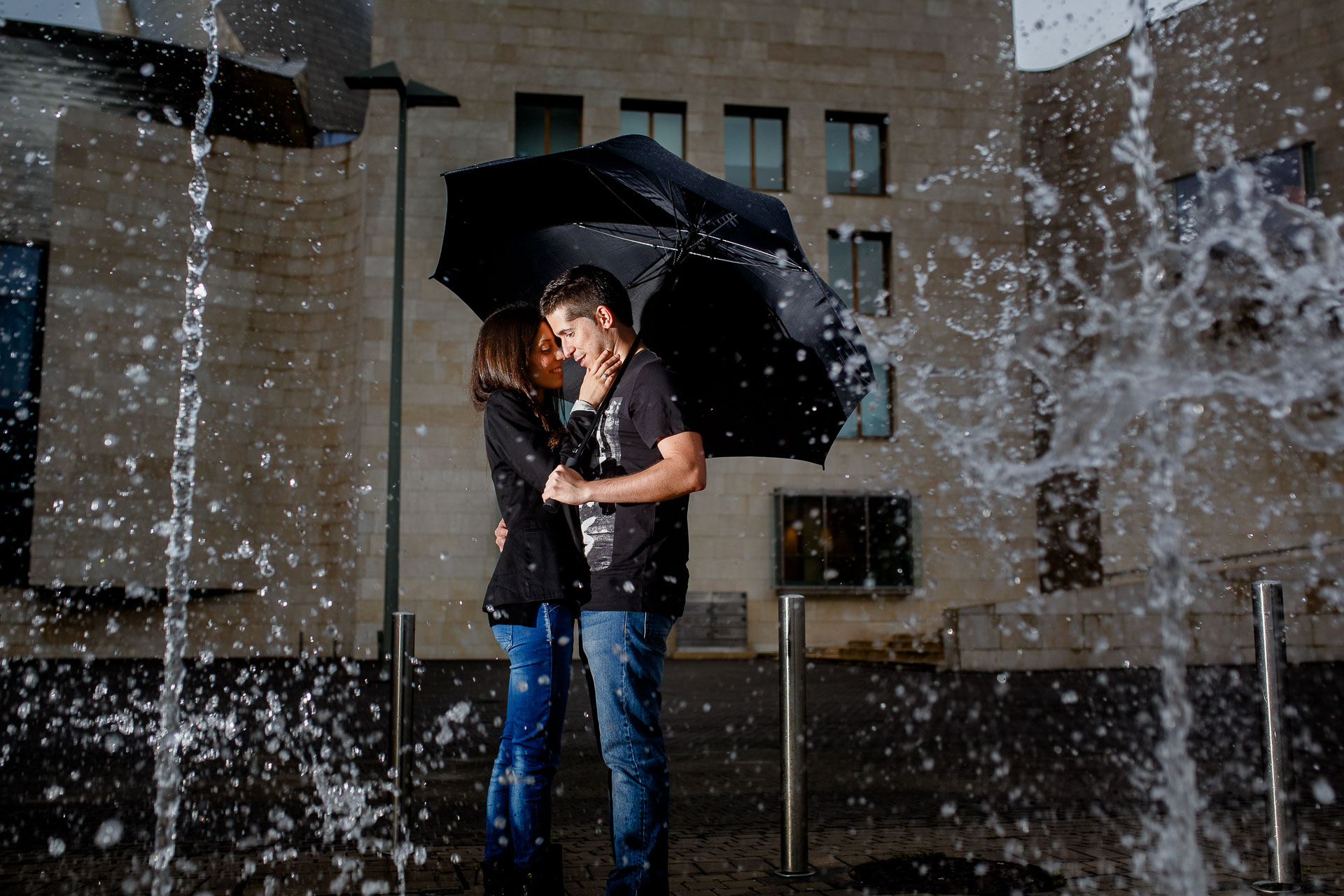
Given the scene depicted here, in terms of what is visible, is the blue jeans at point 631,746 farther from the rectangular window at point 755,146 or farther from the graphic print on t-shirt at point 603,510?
the rectangular window at point 755,146

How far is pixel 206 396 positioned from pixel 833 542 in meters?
12.9

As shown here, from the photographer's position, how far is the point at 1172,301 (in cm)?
2570

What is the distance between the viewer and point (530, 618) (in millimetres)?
3006

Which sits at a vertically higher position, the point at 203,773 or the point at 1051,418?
the point at 1051,418

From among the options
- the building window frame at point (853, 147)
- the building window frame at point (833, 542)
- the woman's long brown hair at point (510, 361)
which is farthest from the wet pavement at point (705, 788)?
the building window frame at point (853, 147)

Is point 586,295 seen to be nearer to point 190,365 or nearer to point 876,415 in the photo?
point 876,415

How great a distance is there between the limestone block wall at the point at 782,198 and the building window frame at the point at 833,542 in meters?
0.19

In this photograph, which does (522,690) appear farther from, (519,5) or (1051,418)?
(1051,418)

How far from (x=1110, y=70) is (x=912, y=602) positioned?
47.2 feet

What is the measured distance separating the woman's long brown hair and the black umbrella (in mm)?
370

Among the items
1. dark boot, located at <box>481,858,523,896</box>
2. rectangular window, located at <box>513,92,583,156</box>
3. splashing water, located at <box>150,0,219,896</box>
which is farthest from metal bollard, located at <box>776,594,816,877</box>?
rectangular window, located at <box>513,92,583,156</box>

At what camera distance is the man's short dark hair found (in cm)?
308

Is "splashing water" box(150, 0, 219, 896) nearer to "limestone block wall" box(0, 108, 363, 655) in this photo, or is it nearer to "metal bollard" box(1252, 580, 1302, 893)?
"limestone block wall" box(0, 108, 363, 655)

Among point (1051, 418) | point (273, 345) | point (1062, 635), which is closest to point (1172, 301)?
point (1051, 418)
